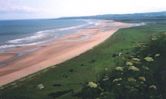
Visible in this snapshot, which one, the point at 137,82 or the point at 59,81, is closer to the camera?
the point at 137,82

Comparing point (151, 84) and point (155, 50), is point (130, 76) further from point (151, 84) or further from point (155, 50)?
point (155, 50)

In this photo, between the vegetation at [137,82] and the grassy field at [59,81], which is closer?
the vegetation at [137,82]

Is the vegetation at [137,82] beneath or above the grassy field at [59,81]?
above

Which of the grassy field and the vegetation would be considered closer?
the vegetation

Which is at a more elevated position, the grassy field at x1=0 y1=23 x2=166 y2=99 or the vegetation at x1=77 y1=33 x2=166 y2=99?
the vegetation at x1=77 y1=33 x2=166 y2=99

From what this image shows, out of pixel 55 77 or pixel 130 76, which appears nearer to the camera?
pixel 130 76

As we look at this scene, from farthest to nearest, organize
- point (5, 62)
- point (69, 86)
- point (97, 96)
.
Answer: point (5, 62)
point (69, 86)
point (97, 96)

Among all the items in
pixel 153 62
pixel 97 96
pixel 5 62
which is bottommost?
pixel 5 62

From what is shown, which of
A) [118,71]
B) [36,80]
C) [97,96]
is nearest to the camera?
[97,96]

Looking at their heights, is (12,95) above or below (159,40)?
below

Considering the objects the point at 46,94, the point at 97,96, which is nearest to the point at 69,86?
the point at 46,94

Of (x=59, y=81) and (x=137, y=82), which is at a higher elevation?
(x=137, y=82)
